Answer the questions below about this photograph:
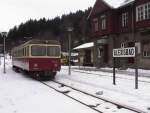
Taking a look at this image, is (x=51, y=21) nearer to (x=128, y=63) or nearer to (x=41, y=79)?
(x=128, y=63)

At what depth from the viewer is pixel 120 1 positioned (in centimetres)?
3916

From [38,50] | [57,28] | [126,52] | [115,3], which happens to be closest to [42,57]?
[38,50]

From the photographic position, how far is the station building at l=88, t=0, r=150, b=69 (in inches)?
1331

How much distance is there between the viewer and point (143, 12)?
33.9 metres

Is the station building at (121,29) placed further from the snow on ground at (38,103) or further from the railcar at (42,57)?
the snow on ground at (38,103)

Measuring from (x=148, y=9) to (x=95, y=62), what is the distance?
12.8m

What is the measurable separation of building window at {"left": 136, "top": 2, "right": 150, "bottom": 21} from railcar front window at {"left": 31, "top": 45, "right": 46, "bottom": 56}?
1393cm

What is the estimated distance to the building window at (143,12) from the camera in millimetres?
33406

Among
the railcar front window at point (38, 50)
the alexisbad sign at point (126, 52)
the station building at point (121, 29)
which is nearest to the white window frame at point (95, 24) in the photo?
the station building at point (121, 29)

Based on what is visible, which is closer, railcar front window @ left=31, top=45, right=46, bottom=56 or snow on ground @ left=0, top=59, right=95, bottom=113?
snow on ground @ left=0, top=59, right=95, bottom=113

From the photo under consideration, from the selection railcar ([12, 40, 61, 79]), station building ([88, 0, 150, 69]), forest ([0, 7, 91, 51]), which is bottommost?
railcar ([12, 40, 61, 79])

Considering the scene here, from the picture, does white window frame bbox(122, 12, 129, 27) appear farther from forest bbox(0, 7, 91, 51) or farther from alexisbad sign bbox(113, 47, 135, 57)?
forest bbox(0, 7, 91, 51)

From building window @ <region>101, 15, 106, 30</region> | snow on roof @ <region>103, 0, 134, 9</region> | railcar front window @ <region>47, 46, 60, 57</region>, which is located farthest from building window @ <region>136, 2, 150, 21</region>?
railcar front window @ <region>47, 46, 60, 57</region>

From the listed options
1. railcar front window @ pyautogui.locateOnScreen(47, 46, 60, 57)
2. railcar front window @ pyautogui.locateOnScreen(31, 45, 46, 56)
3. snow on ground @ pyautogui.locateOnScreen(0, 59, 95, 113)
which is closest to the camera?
snow on ground @ pyautogui.locateOnScreen(0, 59, 95, 113)
